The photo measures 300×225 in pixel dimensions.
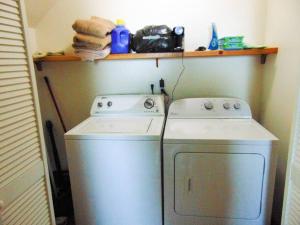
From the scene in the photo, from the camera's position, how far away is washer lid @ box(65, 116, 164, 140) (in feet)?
5.23

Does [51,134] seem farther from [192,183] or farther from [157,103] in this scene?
[192,183]

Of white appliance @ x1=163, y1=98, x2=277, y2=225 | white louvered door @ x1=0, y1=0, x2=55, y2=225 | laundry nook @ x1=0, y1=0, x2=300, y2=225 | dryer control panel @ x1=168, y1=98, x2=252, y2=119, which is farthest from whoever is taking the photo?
dryer control panel @ x1=168, y1=98, x2=252, y2=119

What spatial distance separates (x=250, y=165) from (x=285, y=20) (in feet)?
3.60

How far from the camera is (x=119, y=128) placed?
174cm

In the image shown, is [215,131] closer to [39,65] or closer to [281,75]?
[281,75]

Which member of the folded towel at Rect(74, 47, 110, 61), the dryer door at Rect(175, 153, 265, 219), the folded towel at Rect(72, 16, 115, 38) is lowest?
the dryer door at Rect(175, 153, 265, 219)

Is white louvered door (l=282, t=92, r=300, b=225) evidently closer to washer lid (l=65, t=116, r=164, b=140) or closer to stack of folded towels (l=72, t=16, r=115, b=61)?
washer lid (l=65, t=116, r=164, b=140)

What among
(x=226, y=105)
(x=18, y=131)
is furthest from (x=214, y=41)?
(x=18, y=131)

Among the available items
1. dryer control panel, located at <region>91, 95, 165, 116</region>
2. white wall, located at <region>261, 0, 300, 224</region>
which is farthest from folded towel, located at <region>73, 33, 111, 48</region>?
white wall, located at <region>261, 0, 300, 224</region>

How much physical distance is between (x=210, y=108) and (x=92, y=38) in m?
1.16

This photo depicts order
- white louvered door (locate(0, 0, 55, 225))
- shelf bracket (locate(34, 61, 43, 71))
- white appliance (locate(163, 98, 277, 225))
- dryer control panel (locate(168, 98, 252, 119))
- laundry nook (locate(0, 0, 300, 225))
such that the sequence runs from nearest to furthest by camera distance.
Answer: white louvered door (locate(0, 0, 55, 225)) → laundry nook (locate(0, 0, 300, 225)) → white appliance (locate(163, 98, 277, 225)) → dryer control panel (locate(168, 98, 252, 119)) → shelf bracket (locate(34, 61, 43, 71))

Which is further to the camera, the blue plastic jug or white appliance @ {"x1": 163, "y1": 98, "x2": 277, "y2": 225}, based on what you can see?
the blue plastic jug

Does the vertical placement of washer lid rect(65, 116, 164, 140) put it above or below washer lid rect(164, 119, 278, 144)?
above

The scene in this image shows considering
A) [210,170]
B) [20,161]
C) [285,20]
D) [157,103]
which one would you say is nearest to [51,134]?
[157,103]
